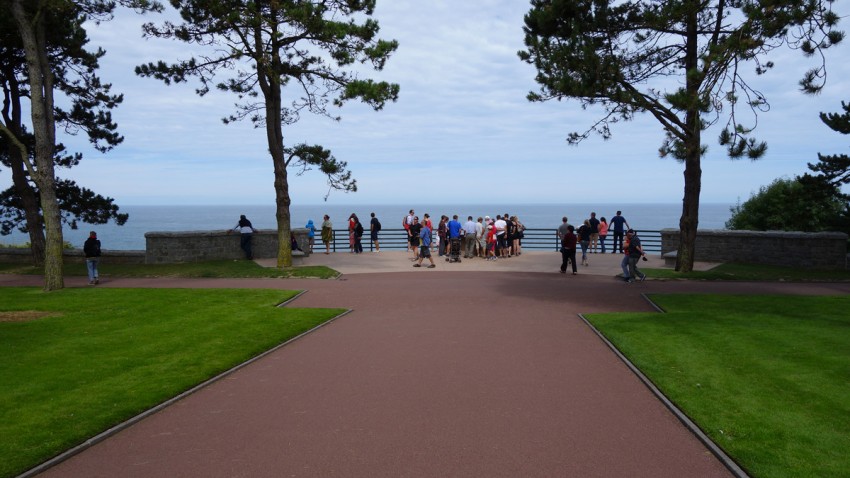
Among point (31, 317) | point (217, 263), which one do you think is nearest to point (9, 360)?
point (31, 317)

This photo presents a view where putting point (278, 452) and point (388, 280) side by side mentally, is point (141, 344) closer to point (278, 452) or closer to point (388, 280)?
point (278, 452)

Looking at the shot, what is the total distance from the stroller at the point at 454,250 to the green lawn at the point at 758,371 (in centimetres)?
1071

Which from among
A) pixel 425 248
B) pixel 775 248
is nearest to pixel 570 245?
pixel 425 248

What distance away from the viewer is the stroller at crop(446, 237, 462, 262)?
2422cm

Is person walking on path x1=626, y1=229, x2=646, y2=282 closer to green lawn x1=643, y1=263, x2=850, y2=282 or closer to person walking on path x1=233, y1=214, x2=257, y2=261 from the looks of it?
green lawn x1=643, y1=263, x2=850, y2=282

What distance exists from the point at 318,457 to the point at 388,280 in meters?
13.3

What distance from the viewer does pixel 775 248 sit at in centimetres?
2183

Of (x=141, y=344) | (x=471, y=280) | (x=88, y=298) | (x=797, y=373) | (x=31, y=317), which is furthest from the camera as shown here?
(x=471, y=280)

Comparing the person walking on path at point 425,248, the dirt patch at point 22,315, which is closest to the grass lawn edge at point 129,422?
the dirt patch at point 22,315

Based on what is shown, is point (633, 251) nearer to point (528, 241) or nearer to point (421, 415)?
point (421, 415)

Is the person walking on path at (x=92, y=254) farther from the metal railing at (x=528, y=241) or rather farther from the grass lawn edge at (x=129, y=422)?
the metal railing at (x=528, y=241)

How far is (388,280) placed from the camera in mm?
19109

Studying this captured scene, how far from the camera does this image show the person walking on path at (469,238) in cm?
2544

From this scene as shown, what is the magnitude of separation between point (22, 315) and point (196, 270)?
822 centimetres
